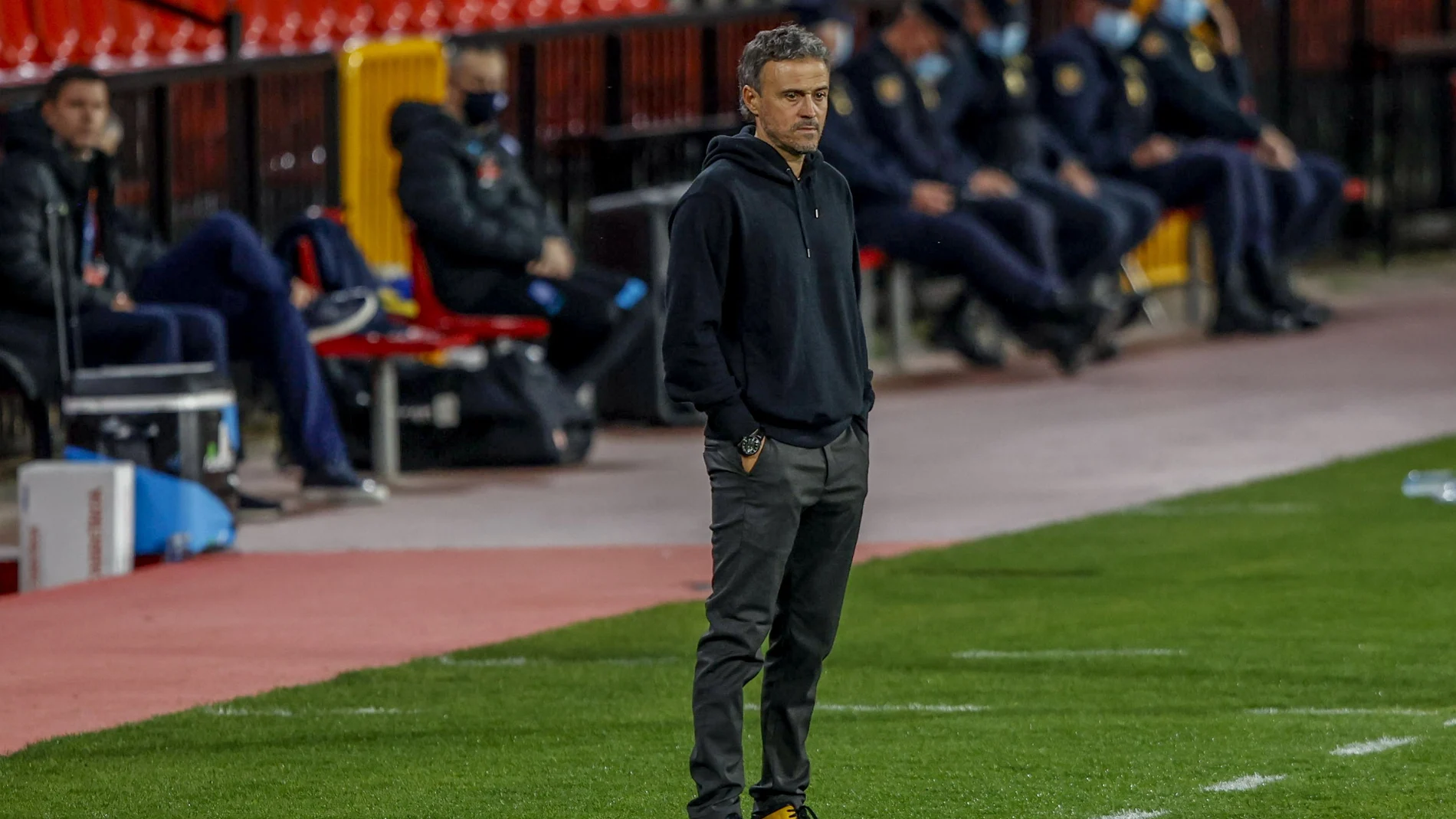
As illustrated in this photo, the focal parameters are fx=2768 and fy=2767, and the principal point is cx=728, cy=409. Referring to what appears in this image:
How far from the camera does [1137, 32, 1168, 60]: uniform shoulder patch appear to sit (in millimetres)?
17359

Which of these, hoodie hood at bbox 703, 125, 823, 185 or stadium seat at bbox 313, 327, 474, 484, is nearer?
hoodie hood at bbox 703, 125, 823, 185

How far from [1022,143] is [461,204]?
4.91 meters

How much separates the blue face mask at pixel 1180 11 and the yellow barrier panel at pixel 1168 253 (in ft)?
4.04

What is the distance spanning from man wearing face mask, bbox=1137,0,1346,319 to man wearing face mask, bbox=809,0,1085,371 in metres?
2.67

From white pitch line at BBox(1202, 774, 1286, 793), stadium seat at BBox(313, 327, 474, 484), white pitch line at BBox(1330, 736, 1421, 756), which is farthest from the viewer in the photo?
stadium seat at BBox(313, 327, 474, 484)

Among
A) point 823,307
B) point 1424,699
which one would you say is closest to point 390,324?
point 1424,699

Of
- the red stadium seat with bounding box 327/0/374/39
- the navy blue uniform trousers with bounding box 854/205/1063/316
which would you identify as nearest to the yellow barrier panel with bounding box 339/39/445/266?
the red stadium seat with bounding box 327/0/374/39

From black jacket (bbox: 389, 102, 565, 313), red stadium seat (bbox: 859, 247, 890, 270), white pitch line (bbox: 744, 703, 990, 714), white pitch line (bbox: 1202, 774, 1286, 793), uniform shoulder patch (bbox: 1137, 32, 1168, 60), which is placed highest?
uniform shoulder patch (bbox: 1137, 32, 1168, 60)

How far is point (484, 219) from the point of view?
12.4 metres

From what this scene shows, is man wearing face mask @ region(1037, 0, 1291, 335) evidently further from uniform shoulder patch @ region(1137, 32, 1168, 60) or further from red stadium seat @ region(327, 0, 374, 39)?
red stadium seat @ region(327, 0, 374, 39)

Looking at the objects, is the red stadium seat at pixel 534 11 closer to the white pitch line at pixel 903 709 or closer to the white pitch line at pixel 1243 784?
the white pitch line at pixel 903 709

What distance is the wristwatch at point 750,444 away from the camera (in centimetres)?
527

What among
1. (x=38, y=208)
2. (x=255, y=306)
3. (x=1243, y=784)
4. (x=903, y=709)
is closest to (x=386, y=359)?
(x=255, y=306)

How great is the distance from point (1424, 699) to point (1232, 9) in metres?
15.0
